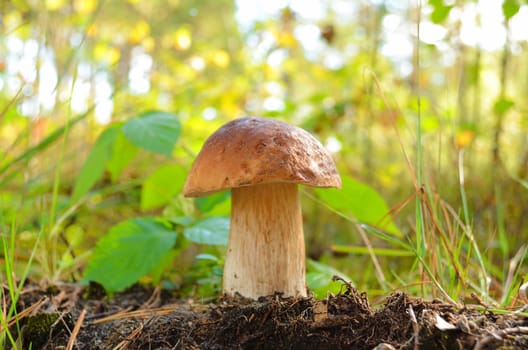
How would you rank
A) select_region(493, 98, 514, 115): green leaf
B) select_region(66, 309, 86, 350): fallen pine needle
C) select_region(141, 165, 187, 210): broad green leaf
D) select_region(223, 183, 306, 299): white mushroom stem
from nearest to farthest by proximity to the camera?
select_region(66, 309, 86, 350): fallen pine needle
select_region(223, 183, 306, 299): white mushroom stem
select_region(141, 165, 187, 210): broad green leaf
select_region(493, 98, 514, 115): green leaf

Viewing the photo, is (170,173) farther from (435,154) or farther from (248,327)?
(435,154)

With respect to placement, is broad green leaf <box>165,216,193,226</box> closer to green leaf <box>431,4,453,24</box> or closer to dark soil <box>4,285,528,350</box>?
dark soil <box>4,285,528,350</box>

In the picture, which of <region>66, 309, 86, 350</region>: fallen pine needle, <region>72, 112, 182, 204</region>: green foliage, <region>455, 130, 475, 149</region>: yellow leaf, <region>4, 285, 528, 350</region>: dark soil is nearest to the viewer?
<region>4, 285, 528, 350</region>: dark soil

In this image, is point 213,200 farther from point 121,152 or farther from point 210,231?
point 121,152

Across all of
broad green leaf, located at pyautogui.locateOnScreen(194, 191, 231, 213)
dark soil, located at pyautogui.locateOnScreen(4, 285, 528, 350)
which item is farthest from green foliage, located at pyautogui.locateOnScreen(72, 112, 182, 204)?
dark soil, located at pyautogui.locateOnScreen(4, 285, 528, 350)

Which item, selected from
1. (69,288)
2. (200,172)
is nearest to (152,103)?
(69,288)

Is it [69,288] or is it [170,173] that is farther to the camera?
[170,173]
